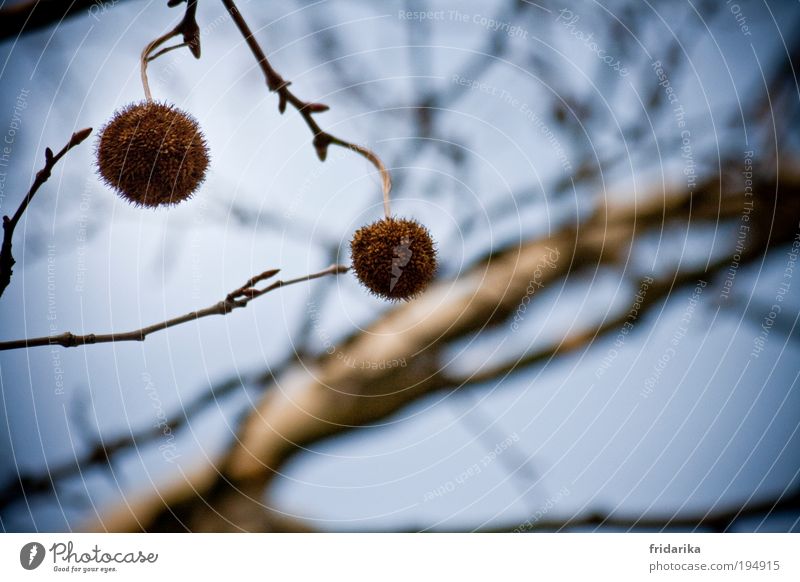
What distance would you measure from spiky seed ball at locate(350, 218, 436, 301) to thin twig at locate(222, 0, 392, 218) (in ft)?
0.06

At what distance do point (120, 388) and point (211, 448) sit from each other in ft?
0.36

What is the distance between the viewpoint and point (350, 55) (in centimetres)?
66

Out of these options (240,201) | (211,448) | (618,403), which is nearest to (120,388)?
(211,448)

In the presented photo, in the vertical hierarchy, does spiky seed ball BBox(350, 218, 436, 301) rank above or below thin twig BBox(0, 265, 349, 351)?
above

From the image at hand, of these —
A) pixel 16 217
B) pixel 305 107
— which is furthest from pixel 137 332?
pixel 305 107

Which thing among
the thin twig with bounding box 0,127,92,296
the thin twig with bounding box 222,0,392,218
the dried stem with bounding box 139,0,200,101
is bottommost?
the thin twig with bounding box 0,127,92,296

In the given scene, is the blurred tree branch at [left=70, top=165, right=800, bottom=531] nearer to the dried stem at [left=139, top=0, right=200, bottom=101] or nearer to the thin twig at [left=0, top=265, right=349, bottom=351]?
the thin twig at [left=0, top=265, right=349, bottom=351]

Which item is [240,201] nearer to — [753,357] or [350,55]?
[350,55]

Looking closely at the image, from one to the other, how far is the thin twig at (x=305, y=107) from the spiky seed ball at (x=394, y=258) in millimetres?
18

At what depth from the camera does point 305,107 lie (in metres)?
0.59

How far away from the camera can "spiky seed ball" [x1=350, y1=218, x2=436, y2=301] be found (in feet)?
1.68

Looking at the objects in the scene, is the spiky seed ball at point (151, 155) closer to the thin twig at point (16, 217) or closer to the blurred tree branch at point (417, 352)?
the thin twig at point (16, 217)

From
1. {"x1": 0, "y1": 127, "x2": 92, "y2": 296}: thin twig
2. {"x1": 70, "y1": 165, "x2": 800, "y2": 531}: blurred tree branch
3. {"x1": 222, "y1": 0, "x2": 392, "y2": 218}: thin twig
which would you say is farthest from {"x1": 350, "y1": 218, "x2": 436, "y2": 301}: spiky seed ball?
{"x1": 0, "y1": 127, "x2": 92, "y2": 296}: thin twig
